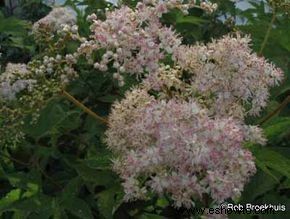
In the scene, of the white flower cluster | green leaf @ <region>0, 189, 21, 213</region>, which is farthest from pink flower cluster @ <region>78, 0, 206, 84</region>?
green leaf @ <region>0, 189, 21, 213</region>

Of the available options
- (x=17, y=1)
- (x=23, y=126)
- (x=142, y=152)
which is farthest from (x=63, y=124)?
(x=17, y=1)

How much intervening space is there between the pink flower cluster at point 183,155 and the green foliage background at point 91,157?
0.87ft

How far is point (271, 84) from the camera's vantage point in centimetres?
286

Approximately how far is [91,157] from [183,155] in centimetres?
61

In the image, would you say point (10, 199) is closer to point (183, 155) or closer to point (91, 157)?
point (91, 157)

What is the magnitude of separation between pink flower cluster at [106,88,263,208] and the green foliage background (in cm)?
26

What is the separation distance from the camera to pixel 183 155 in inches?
91.7

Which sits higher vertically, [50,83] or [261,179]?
[50,83]

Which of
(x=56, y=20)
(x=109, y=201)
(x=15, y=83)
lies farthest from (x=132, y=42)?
(x=56, y=20)

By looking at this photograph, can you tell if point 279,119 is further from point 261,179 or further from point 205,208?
point 205,208

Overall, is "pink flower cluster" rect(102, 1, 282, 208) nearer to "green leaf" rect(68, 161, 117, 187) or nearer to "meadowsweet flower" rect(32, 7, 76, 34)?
"green leaf" rect(68, 161, 117, 187)

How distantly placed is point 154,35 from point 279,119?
0.64 m

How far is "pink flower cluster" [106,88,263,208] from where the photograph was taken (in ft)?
7.66

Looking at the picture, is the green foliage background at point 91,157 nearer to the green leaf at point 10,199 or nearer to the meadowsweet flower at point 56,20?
the green leaf at point 10,199
